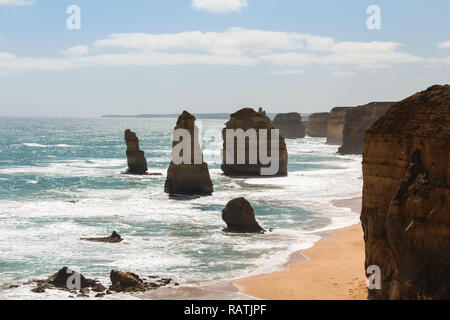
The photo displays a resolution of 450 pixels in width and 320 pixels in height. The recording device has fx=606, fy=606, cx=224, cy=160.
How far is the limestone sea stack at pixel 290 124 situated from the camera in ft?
477

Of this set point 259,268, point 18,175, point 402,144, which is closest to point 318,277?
point 259,268

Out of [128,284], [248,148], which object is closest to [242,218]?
[128,284]

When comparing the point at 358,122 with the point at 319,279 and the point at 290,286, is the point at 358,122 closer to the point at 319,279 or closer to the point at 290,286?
the point at 319,279

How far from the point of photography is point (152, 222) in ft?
119

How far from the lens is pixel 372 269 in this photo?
18172 millimetres

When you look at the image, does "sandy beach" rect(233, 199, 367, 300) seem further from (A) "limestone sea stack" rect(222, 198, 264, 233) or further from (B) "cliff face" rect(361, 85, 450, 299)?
(A) "limestone sea stack" rect(222, 198, 264, 233)

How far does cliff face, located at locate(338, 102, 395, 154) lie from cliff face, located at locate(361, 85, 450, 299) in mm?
72975

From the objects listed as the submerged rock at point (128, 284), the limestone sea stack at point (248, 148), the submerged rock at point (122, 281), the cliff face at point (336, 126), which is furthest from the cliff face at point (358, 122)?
the submerged rock at point (122, 281)

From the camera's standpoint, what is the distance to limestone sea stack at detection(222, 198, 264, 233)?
3306 centimetres

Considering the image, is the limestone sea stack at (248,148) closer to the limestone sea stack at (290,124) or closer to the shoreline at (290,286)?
the shoreline at (290,286)

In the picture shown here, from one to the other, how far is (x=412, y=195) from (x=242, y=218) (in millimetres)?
18157

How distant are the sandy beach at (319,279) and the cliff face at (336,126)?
94.2 m

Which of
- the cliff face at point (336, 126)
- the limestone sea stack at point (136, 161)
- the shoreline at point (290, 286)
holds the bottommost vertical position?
the shoreline at point (290, 286)

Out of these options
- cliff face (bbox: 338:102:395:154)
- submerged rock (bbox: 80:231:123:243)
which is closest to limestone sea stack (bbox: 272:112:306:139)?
cliff face (bbox: 338:102:395:154)
